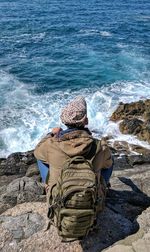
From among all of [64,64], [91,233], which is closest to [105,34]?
[64,64]

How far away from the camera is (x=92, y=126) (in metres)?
18.1

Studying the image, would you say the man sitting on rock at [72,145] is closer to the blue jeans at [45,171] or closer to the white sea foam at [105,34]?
the blue jeans at [45,171]

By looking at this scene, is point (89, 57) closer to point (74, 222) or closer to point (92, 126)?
point (92, 126)

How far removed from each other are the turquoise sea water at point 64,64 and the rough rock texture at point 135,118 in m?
0.42

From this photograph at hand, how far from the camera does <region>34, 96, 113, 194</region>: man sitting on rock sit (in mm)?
5762

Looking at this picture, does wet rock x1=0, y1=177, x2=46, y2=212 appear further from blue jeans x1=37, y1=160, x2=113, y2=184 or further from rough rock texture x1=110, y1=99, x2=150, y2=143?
rough rock texture x1=110, y1=99, x2=150, y2=143

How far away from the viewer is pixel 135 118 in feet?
58.4

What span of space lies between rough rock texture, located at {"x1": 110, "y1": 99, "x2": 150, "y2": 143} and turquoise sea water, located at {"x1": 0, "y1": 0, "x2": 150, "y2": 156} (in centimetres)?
Result: 42

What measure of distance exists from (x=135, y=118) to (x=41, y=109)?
15.7ft

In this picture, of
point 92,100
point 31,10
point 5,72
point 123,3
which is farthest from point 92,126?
point 123,3

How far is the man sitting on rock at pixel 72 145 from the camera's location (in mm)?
5762

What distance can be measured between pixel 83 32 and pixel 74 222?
3068cm

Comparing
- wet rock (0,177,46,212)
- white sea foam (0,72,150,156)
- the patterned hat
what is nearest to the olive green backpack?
the patterned hat

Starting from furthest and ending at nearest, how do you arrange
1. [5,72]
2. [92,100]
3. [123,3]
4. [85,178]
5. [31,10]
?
[123,3]
[31,10]
[5,72]
[92,100]
[85,178]
